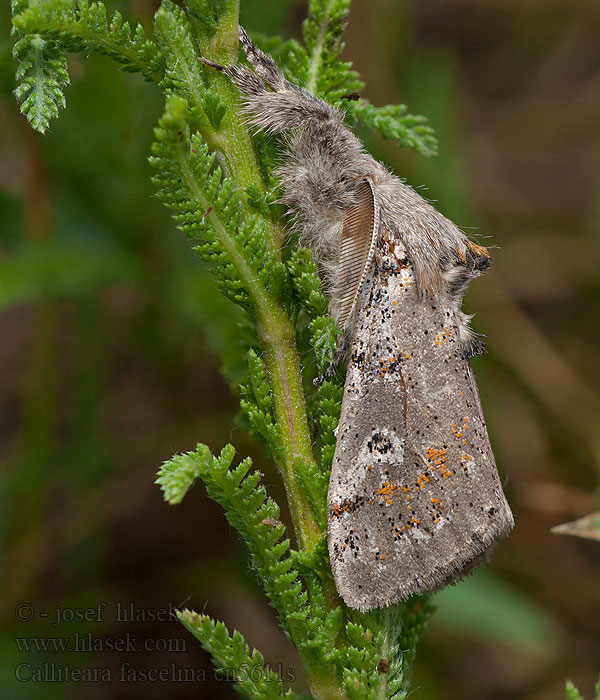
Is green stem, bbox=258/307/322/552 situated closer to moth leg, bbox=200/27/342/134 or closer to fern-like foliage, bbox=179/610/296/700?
fern-like foliage, bbox=179/610/296/700

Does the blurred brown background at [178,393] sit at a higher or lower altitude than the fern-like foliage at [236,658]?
higher

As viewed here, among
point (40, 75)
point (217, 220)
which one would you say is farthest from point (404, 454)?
point (40, 75)

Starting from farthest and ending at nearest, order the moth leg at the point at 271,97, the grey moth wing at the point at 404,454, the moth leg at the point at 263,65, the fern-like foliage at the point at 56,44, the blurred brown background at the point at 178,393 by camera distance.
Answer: the blurred brown background at the point at 178,393, the moth leg at the point at 263,65, the moth leg at the point at 271,97, the grey moth wing at the point at 404,454, the fern-like foliage at the point at 56,44

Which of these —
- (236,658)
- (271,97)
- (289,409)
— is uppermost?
(271,97)

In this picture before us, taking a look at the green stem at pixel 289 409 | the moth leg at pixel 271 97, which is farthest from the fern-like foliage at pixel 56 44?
the green stem at pixel 289 409

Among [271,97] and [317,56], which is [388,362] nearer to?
[271,97]

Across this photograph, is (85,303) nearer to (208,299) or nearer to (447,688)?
(208,299)

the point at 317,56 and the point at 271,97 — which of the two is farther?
the point at 317,56

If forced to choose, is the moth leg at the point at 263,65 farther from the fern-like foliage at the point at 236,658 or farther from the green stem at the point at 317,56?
the fern-like foliage at the point at 236,658
